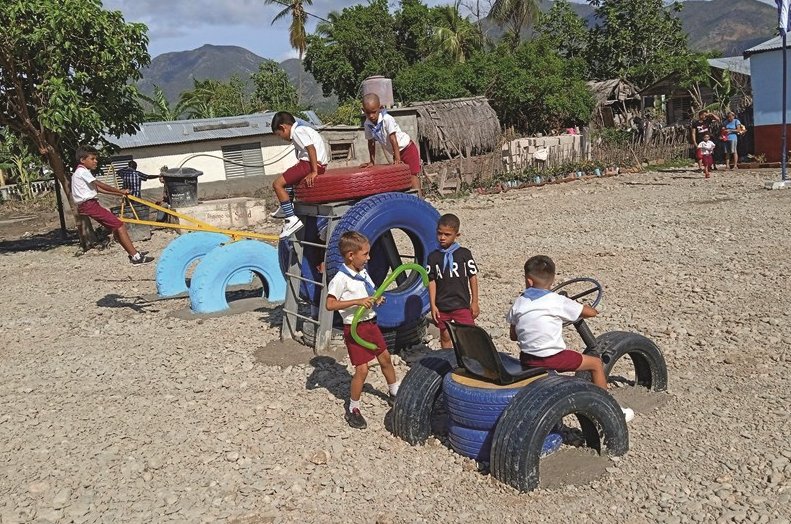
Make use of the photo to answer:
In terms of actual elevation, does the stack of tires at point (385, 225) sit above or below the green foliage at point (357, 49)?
below

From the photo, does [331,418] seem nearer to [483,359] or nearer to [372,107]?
[483,359]

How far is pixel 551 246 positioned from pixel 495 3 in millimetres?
40326

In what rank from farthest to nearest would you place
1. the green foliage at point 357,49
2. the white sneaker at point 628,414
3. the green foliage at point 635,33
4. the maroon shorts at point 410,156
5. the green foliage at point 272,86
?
the green foliage at point 272,86 → the green foliage at point 357,49 → the green foliage at point 635,33 → the maroon shorts at point 410,156 → the white sneaker at point 628,414

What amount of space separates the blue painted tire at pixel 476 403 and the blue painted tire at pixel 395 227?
2.11 meters

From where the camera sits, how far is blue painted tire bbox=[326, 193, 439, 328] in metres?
6.55

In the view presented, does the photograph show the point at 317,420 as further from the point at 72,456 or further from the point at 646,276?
the point at 646,276

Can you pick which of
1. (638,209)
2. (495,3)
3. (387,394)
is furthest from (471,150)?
(495,3)

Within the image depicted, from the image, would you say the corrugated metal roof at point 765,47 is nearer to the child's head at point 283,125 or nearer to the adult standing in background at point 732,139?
the adult standing in background at point 732,139

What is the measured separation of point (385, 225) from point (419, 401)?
88.9 inches

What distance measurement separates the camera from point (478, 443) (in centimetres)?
448

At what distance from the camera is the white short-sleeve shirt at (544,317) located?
439cm

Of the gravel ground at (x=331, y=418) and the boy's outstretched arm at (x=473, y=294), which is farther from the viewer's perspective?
the boy's outstretched arm at (x=473, y=294)

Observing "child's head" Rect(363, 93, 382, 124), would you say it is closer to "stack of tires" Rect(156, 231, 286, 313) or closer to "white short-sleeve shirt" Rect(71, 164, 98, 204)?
"stack of tires" Rect(156, 231, 286, 313)

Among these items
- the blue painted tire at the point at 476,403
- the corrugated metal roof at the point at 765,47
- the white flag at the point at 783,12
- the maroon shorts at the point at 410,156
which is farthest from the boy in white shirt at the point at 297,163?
the corrugated metal roof at the point at 765,47
